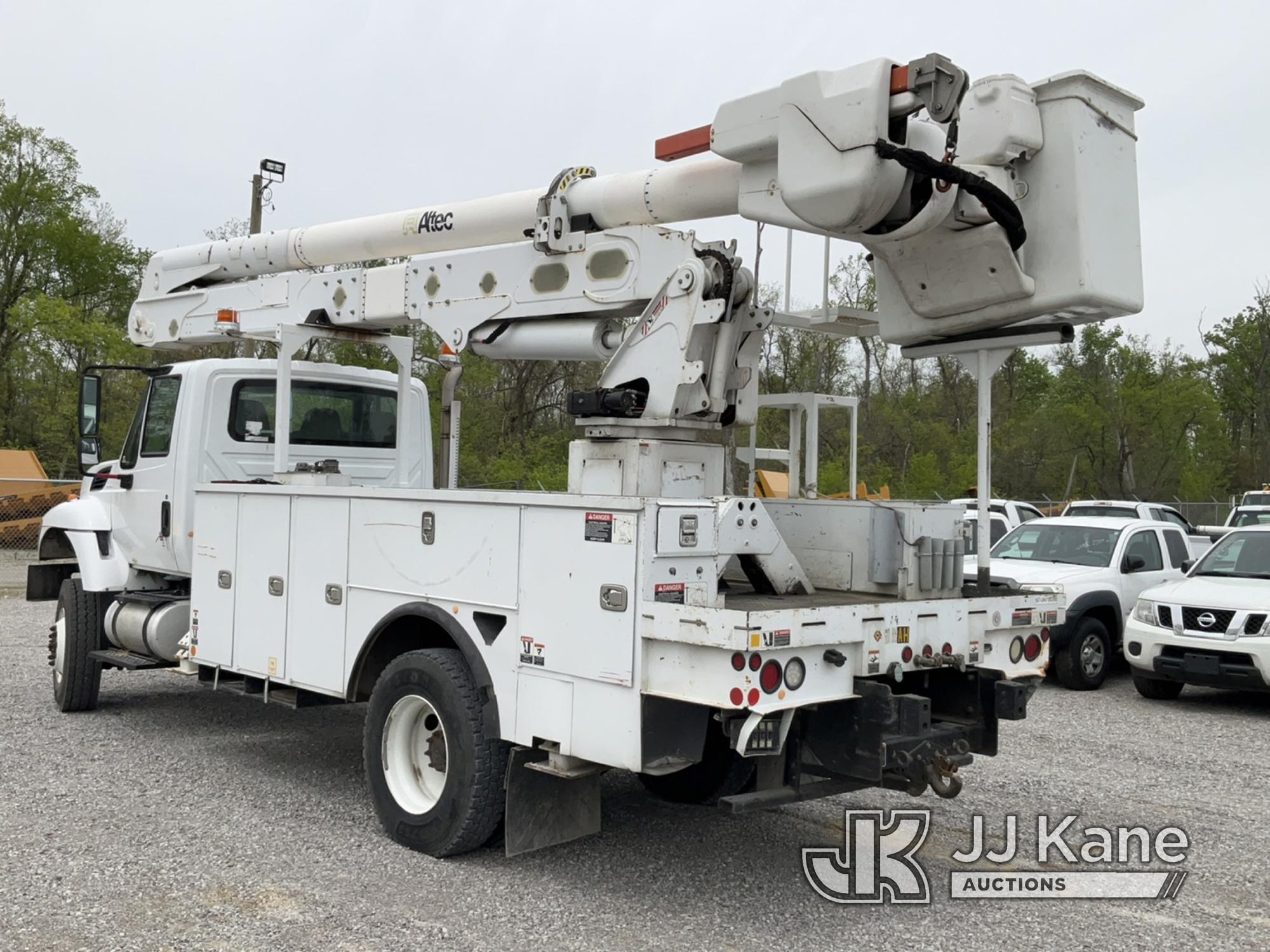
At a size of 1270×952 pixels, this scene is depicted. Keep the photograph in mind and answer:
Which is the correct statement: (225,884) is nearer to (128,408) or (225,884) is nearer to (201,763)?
(201,763)

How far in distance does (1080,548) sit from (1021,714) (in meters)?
7.95

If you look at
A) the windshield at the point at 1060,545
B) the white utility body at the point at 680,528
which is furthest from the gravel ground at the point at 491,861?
the windshield at the point at 1060,545

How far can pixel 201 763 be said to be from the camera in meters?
7.60

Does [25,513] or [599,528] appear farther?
[25,513]

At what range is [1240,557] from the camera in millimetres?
11562

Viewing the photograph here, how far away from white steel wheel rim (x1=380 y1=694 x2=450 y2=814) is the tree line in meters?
16.3

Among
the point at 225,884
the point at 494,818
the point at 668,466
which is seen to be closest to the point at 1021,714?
the point at 668,466

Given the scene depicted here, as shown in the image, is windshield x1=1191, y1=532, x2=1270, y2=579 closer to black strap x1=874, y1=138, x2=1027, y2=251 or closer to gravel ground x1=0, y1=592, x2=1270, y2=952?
gravel ground x1=0, y1=592, x2=1270, y2=952

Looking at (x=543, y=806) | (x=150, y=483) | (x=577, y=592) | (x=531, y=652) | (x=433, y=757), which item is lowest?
(x=543, y=806)

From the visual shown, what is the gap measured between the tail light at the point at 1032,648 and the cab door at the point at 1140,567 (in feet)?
22.5

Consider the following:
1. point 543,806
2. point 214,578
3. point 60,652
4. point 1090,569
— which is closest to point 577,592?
point 543,806

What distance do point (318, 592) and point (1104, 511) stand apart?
12.8 m

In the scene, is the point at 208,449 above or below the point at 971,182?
below

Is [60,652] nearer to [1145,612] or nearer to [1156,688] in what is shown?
[1145,612]
